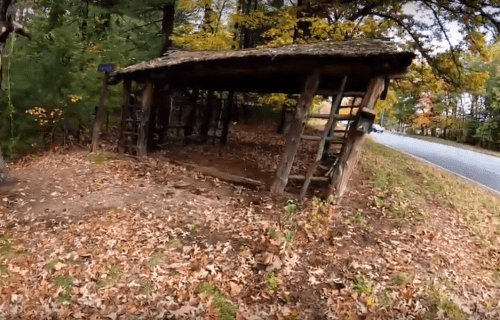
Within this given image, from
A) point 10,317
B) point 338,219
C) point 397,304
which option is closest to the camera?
point 10,317

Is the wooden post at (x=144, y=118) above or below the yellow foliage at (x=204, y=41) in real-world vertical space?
below

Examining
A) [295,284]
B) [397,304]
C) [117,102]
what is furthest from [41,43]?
[397,304]

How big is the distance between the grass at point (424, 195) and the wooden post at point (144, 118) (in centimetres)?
631

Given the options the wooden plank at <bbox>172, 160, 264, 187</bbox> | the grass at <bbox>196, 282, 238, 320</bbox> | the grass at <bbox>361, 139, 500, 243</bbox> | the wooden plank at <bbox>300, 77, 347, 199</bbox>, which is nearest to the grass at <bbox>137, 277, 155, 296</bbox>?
the grass at <bbox>196, 282, 238, 320</bbox>

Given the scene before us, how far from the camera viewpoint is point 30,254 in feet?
19.5

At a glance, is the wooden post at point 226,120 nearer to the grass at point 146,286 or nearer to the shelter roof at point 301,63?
the shelter roof at point 301,63

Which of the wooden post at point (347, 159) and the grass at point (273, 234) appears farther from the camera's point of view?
the wooden post at point (347, 159)

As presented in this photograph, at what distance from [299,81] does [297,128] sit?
3.42 metres

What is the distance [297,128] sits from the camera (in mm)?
8367

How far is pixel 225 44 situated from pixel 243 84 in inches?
88.8

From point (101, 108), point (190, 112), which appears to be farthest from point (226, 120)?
point (101, 108)

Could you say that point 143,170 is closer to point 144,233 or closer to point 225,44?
point 144,233

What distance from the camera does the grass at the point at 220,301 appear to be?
5.05m

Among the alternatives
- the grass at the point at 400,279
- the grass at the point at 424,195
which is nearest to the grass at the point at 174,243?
the grass at the point at 400,279
